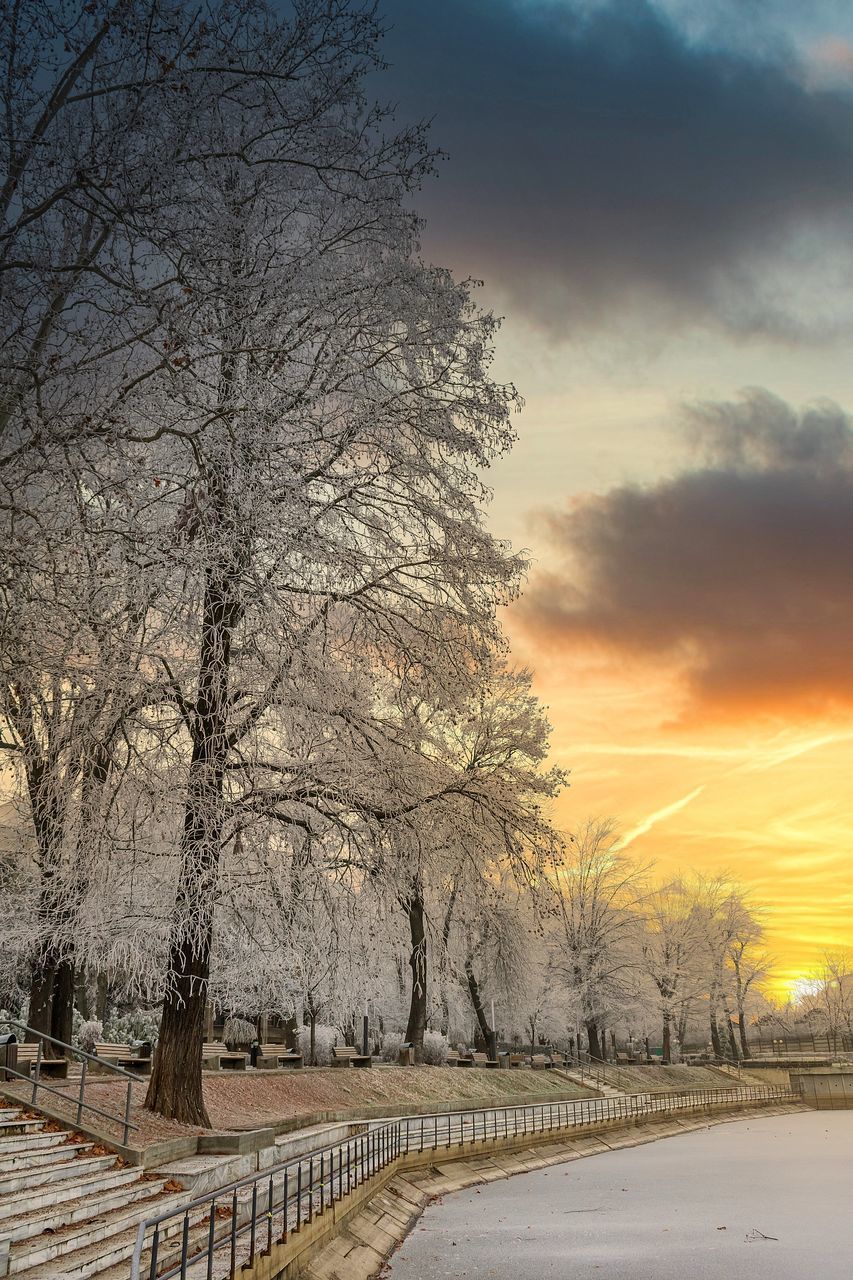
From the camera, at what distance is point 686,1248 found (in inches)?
637

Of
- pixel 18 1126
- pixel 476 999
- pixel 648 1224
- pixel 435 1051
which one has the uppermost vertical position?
pixel 476 999

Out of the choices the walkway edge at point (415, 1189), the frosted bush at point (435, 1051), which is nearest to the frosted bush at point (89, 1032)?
the walkway edge at point (415, 1189)

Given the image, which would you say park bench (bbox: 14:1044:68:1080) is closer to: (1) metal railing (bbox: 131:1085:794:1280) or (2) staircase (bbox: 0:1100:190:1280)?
(2) staircase (bbox: 0:1100:190:1280)

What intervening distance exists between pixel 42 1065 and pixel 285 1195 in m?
8.04

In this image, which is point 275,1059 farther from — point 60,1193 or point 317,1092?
point 60,1193

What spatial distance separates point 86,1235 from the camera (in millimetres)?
9203

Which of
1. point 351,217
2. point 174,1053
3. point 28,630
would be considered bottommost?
point 174,1053

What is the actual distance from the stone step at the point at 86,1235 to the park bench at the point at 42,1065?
5.26m

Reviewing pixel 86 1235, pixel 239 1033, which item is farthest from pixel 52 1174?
pixel 239 1033

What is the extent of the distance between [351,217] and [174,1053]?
1247 centimetres

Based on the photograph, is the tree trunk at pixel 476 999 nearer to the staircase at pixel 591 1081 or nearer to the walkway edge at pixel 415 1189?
the staircase at pixel 591 1081

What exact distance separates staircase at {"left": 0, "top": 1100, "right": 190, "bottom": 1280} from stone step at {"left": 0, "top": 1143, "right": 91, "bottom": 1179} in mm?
11

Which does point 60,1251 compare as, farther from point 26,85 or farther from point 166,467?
point 26,85

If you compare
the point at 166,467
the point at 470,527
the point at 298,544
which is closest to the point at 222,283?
the point at 298,544
